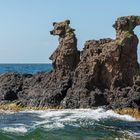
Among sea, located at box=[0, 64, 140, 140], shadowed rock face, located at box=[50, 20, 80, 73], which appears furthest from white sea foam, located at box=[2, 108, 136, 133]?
shadowed rock face, located at box=[50, 20, 80, 73]

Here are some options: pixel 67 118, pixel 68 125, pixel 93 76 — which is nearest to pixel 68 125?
pixel 68 125

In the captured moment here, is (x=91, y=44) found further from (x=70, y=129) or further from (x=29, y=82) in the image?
(x=70, y=129)

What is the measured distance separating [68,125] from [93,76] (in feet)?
29.5

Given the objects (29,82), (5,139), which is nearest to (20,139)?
(5,139)

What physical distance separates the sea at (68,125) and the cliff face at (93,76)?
1.45 metres

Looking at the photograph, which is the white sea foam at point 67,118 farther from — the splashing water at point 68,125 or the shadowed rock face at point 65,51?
the shadowed rock face at point 65,51

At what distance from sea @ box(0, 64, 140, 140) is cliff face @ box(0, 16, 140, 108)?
4.75ft

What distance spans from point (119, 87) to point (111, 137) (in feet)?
39.6

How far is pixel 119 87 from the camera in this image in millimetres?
41438

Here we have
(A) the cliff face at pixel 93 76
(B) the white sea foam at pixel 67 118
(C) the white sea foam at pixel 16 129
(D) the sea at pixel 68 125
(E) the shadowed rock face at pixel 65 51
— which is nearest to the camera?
(D) the sea at pixel 68 125

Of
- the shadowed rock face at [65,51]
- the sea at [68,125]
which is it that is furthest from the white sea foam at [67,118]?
the shadowed rock face at [65,51]

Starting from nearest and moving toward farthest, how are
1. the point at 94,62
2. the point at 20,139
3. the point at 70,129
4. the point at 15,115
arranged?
the point at 20,139 < the point at 70,129 < the point at 15,115 < the point at 94,62

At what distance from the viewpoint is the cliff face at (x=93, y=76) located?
4062 cm

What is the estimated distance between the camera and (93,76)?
4203 cm
